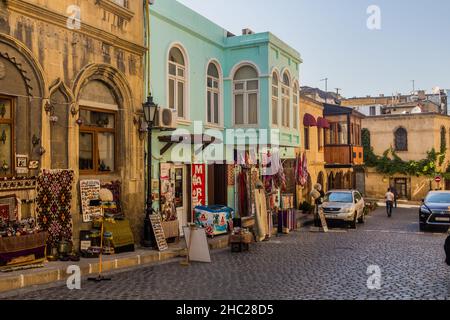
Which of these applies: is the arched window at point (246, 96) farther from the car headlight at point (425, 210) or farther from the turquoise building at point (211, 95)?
the car headlight at point (425, 210)

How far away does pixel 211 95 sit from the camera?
56.6ft

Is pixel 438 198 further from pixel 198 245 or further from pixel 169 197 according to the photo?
pixel 198 245

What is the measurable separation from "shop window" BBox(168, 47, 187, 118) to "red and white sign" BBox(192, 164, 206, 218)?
197cm

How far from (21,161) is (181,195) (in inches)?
249

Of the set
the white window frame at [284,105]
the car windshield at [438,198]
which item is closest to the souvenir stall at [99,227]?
the white window frame at [284,105]

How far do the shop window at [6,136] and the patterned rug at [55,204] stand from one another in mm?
722

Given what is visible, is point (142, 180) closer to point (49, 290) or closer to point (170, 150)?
point (170, 150)

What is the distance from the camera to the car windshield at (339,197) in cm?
2094

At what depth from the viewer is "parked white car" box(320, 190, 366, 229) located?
19719 mm

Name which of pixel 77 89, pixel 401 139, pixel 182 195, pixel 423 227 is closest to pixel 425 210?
pixel 423 227

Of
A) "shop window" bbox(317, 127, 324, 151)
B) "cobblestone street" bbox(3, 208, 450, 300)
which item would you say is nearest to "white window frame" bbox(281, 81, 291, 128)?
"cobblestone street" bbox(3, 208, 450, 300)

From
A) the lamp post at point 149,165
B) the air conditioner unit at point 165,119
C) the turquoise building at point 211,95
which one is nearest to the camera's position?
the lamp post at point 149,165

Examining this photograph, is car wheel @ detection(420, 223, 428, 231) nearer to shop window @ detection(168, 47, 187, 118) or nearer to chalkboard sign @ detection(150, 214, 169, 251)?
shop window @ detection(168, 47, 187, 118)
